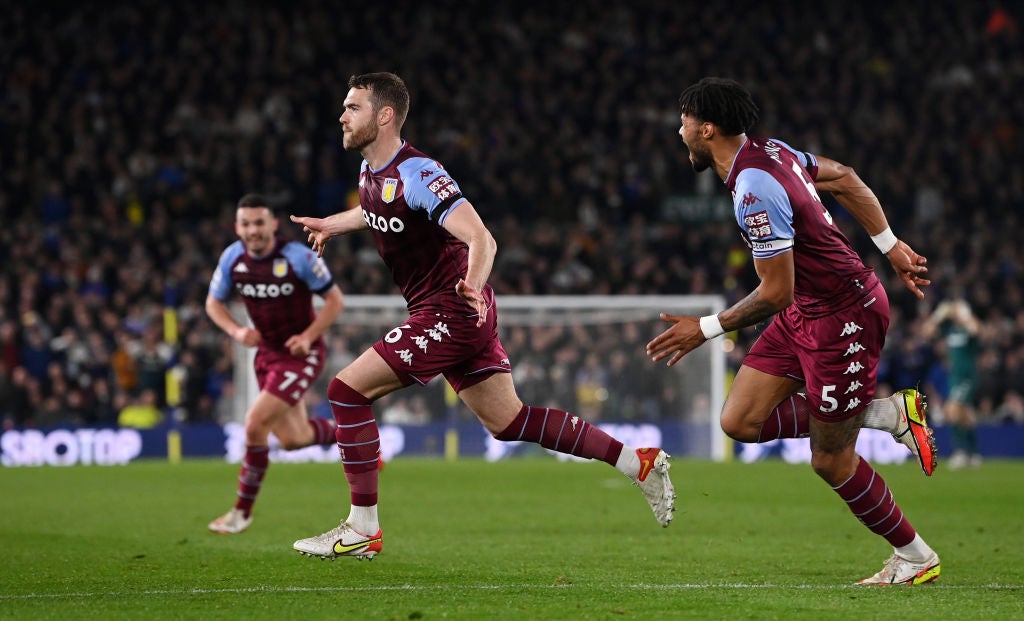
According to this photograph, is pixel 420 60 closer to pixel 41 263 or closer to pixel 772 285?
pixel 41 263

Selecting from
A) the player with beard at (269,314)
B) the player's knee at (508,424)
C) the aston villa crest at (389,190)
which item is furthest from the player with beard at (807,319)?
the player with beard at (269,314)

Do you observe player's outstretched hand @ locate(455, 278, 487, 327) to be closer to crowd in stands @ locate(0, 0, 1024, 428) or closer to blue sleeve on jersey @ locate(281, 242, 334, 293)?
blue sleeve on jersey @ locate(281, 242, 334, 293)

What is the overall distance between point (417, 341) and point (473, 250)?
0.65 metres

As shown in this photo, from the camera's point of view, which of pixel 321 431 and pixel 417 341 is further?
pixel 321 431

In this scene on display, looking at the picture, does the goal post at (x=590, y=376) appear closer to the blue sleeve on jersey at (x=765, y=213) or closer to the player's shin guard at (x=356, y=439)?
Answer: the player's shin guard at (x=356, y=439)

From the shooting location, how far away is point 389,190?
729 centimetres

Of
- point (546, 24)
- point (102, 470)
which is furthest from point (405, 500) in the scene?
point (546, 24)

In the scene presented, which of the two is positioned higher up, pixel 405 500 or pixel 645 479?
pixel 645 479

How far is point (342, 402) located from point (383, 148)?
4.49ft

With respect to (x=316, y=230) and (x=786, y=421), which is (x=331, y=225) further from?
(x=786, y=421)

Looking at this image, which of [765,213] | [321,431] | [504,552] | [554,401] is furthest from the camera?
[554,401]

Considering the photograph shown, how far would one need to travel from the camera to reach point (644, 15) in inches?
1222

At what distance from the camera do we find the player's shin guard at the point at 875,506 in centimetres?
713

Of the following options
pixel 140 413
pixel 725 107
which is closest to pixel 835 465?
pixel 725 107
